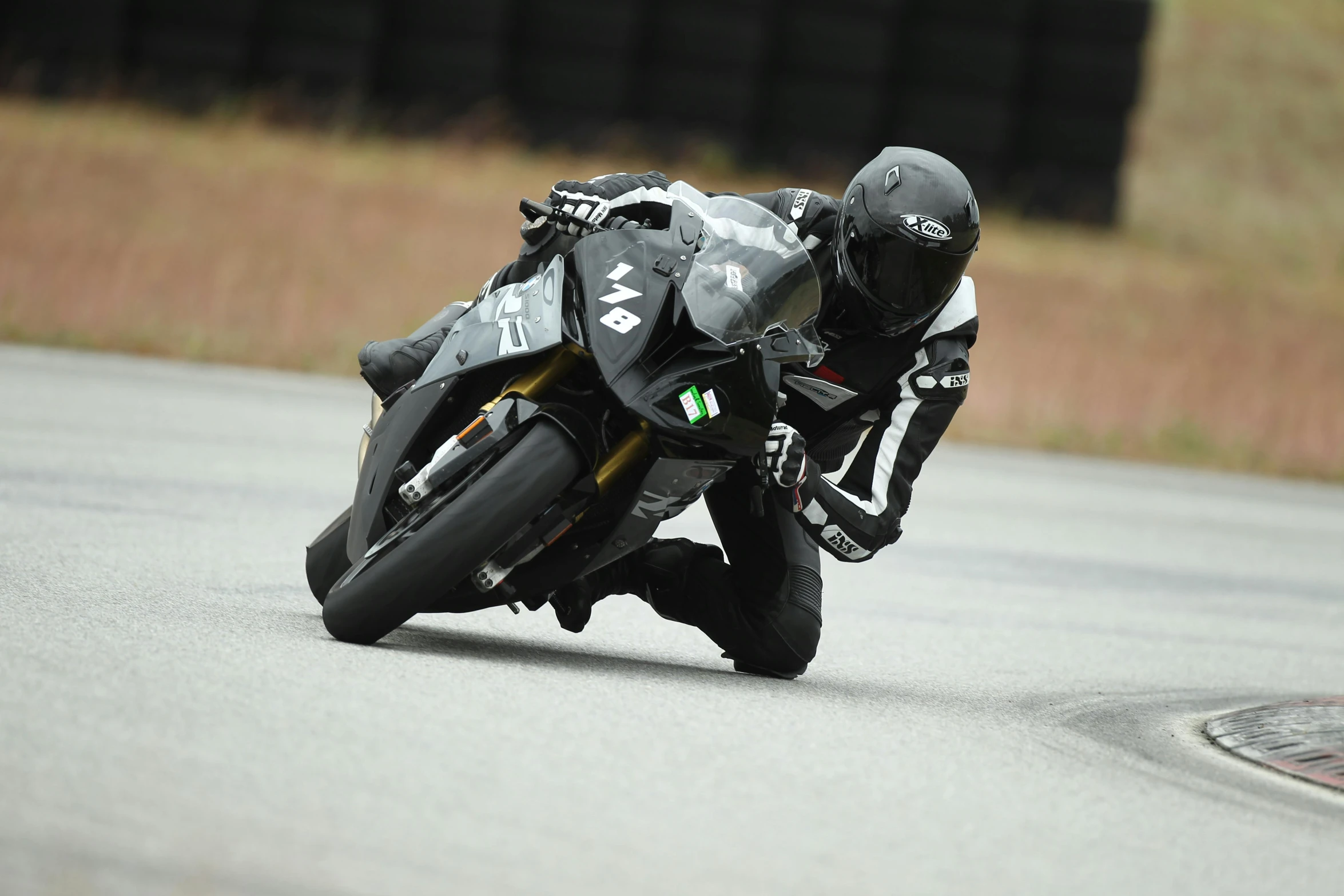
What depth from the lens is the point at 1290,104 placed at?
107 feet

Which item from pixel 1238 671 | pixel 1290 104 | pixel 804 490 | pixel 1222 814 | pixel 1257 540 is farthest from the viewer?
pixel 1290 104

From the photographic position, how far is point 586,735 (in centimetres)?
390

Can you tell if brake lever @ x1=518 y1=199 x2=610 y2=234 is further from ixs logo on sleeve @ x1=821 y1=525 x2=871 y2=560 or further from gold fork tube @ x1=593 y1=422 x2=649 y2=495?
ixs logo on sleeve @ x1=821 y1=525 x2=871 y2=560

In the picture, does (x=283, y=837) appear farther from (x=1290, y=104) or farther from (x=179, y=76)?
(x=1290, y=104)

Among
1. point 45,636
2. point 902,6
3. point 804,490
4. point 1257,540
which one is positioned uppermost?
point 902,6

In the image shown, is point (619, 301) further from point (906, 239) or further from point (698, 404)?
point (906, 239)

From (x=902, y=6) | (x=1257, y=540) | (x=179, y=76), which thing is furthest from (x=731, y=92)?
(x=1257, y=540)

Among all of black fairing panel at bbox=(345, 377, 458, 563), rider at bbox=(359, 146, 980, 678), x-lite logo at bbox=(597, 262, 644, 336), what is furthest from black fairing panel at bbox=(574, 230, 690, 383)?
black fairing panel at bbox=(345, 377, 458, 563)

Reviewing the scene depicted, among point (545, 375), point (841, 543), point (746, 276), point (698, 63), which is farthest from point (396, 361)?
point (698, 63)

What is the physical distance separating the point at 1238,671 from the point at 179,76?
14839mm

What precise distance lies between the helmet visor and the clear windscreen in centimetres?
22

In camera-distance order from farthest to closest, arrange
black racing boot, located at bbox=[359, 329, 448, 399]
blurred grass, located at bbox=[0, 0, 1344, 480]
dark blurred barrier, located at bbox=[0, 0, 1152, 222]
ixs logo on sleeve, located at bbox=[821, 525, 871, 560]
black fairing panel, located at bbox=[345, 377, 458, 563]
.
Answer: dark blurred barrier, located at bbox=[0, 0, 1152, 222] → blurred grass, located at bbox=[0, 0, 1344, 480] → ixs logo on sleeve, located at bbox=[821, 525, 871, 560] → black racing boot, located at bbox=[359, 329, 448, 399] → black fairing panel, located at bbox=[345, 377, 458, 563]

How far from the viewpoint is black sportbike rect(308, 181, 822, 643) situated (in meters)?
4.25

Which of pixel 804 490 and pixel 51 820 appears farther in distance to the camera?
pixel 804 490
